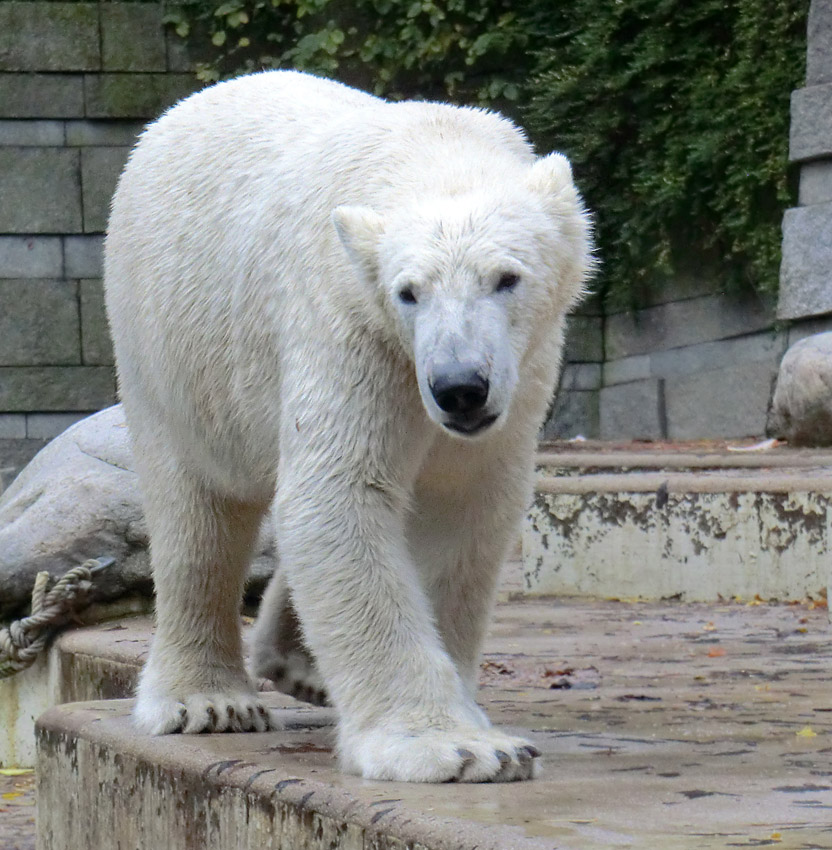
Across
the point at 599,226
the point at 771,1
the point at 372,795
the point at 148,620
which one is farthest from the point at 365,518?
the point at 599,226

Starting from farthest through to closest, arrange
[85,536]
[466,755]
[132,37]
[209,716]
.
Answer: [132,37]
[85,536]
[209,716]
[466,755]

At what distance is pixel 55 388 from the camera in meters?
10.1

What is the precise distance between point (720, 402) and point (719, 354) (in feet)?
1.02

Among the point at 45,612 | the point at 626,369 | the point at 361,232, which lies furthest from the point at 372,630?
the point at 626,369

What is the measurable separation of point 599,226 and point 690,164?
1.05m

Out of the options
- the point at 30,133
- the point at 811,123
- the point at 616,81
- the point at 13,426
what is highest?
the point at 616,81

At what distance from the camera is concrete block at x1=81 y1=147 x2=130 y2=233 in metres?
10.2

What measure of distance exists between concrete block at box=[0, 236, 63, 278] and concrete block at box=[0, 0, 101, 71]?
1.07m

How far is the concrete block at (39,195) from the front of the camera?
10211 millimetres

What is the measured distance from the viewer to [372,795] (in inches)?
95.7

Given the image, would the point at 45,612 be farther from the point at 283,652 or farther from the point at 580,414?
the point at 580,414

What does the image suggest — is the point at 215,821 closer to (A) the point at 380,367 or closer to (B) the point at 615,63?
(A) the point at 380,367

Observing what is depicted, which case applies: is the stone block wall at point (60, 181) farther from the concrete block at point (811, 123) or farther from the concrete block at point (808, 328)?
the concrete block at point (808, 328)

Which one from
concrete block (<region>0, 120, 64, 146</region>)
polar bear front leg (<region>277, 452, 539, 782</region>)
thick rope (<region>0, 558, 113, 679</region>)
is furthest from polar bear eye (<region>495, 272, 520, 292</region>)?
concrete block (<region>0, 120, 64, 146</region>)
